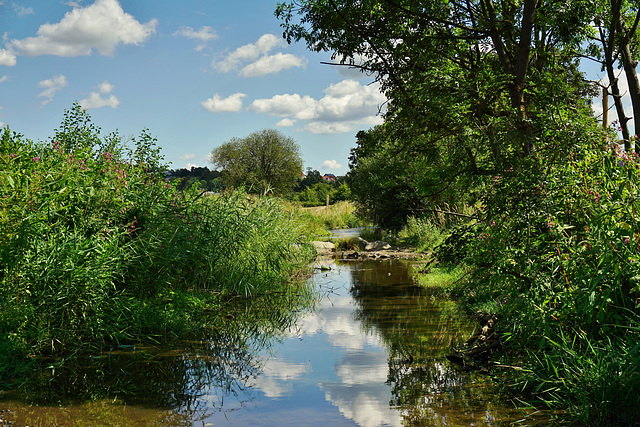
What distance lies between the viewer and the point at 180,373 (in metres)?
5.83

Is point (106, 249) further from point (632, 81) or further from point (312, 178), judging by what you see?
point (312, 178)

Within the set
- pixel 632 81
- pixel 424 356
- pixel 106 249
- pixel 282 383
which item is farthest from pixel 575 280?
pixel 632 81

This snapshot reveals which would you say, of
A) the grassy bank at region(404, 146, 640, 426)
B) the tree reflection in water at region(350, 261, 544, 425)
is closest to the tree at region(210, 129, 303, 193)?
the tree reflection in water at region(350, 261, 544, 425)

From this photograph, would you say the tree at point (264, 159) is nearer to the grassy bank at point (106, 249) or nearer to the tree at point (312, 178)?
the tree at point (312, 178)

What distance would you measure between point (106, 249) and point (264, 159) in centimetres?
4174

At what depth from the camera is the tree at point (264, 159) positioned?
4719 cm

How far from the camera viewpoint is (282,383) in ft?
18.3

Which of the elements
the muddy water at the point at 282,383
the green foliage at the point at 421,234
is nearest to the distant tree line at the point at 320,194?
the green foliage at the point at 421,234

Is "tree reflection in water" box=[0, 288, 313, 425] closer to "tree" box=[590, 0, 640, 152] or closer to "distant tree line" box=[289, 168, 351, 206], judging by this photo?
"tree" box=[590, 0, 640, 152]

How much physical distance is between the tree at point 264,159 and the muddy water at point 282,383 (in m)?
39.2

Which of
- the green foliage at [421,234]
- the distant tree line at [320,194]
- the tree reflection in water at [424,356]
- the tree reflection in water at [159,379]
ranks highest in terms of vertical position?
the distant tree line at [320,194]

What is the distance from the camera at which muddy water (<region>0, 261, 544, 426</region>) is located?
180 inches

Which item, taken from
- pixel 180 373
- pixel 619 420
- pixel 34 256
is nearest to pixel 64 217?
pixel 34 256

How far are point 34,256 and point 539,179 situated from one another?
5.51 metres
